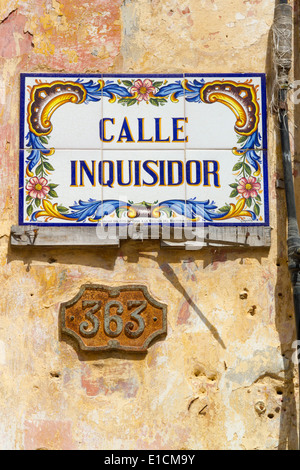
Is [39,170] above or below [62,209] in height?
above

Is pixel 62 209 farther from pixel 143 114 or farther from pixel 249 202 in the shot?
pixel 249 202

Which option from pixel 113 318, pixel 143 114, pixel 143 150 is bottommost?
pixel 113 318

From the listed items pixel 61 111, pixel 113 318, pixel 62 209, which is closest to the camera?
pixel 113 318

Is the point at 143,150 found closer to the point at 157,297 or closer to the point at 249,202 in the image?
the point at 249,202

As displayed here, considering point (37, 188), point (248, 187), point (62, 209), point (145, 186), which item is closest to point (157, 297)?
point (145, 186)

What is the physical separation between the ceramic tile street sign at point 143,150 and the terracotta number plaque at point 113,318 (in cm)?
49

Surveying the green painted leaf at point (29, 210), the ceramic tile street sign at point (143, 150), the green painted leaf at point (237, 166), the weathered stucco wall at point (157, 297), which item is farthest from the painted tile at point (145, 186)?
the green painted leaf at point (29, 210)

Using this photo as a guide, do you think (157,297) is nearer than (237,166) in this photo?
Yes

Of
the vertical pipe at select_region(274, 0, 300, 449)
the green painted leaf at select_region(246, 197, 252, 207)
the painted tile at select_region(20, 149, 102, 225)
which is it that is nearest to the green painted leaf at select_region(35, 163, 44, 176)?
the painted tile at select_region(20, 149, 102, 225)

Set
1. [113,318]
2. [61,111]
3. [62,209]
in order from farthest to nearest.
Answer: [61,111] → [62,209] → [113,318]

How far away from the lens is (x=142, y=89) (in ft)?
21.8

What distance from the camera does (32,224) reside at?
21.1ft

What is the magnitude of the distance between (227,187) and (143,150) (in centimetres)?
63

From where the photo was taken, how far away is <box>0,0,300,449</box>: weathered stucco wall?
6215 mm
